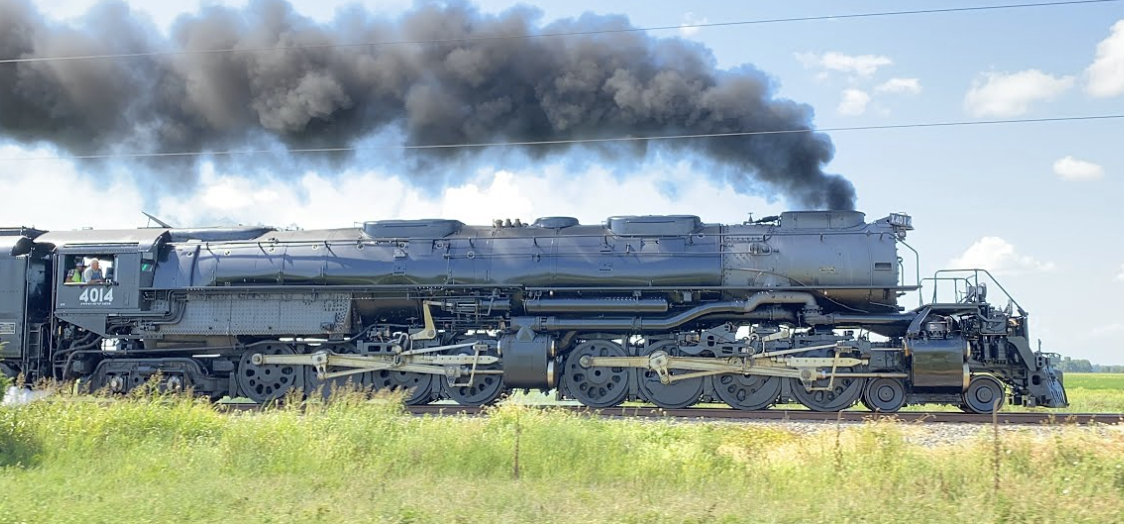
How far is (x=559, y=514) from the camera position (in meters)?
8.65

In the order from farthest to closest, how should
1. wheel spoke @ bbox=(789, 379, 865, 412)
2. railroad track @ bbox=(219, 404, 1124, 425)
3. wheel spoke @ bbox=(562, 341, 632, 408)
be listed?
wheel spoke @ bbox=(562, 341, 632, 408)
wheel spoke @ bbox=(789, 379, 865, 412)
railroad track @ bbox=(219, 404, 1124, 425)

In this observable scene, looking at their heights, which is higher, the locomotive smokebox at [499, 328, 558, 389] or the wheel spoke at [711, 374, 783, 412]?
the locomotive smokebox at [499, 328, 558, 389]

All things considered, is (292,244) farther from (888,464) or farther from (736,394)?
(888,464)

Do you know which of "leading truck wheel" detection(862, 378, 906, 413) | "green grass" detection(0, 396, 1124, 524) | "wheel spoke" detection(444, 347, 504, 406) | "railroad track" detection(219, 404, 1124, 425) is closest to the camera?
"green grass" detection(0, 396, 1124, 524)

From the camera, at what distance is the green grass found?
8.70 m

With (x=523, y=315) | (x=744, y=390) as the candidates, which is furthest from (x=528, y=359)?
(x=744, y=390)

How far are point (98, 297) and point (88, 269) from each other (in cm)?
64

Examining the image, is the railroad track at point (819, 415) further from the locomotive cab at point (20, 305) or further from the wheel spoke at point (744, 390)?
the locomotive cab at point (20, 305)

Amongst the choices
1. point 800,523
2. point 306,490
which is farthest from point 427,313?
point 800,523

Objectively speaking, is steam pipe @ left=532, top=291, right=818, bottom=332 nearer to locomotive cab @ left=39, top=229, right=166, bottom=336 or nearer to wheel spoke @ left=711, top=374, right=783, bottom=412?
wheel spoke @ left=711, top=374, right=783, bottom=412

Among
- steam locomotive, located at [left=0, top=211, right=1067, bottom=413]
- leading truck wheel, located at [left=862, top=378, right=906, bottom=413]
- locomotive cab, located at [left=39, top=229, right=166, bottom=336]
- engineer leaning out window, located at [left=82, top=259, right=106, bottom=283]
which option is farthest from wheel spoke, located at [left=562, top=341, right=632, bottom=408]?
engineer leaning out window, located at [left=82, top=259, right=106, bottom=283]

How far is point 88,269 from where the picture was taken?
19.0 meters

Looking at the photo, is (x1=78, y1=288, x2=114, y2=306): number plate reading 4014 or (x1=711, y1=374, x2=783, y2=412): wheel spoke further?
(x1=78, y1=288, x2=114, y2=306): number plate reading 4014

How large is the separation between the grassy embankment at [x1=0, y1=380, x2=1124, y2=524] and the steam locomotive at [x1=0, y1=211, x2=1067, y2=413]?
3776mm
